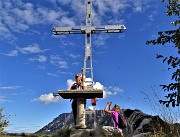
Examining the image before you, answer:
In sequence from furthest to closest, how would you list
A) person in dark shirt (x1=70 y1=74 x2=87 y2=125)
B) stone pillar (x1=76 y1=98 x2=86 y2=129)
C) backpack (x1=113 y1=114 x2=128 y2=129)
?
person in dark shirt (x1=70 y1=74 x2=87 y2=125) < stone pillar (x1=76 y1=98 x2=86 y2=129) < backpack (x1=113 y1=114 x2=128 y2=129)

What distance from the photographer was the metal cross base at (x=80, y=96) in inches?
901

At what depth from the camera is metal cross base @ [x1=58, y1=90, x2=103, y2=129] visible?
2288cm

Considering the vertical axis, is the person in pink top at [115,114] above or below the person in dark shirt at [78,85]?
below

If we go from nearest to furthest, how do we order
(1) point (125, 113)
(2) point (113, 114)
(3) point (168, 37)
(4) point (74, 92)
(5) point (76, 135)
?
(3) point (168, 37) < (1) point (125, 113) < (2) point (113, 114) < (5) point (76, 135) < (4) point (74, 92)

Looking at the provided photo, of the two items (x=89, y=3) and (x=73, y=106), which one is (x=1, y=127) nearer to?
(x=73, y=106)

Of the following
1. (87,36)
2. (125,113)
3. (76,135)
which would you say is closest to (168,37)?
(125,113)

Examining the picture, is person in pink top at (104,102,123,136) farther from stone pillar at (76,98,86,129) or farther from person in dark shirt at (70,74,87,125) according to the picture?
person in dark shirt at (70,74,87,125)

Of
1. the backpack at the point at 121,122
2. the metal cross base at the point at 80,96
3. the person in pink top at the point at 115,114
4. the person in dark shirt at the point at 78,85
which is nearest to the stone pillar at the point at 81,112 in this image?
the metal cross base at the point at 80,96

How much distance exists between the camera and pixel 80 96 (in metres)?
23.5

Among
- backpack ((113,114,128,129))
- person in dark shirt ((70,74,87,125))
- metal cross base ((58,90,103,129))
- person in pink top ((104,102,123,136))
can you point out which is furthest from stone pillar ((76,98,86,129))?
backpack ((113,114,128,129))

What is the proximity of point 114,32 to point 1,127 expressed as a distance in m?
20.3

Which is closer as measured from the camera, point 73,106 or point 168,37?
point 168,37

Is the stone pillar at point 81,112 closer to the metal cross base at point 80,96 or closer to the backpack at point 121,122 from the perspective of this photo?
the metal cross base at point 80,96

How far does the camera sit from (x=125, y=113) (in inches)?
540
